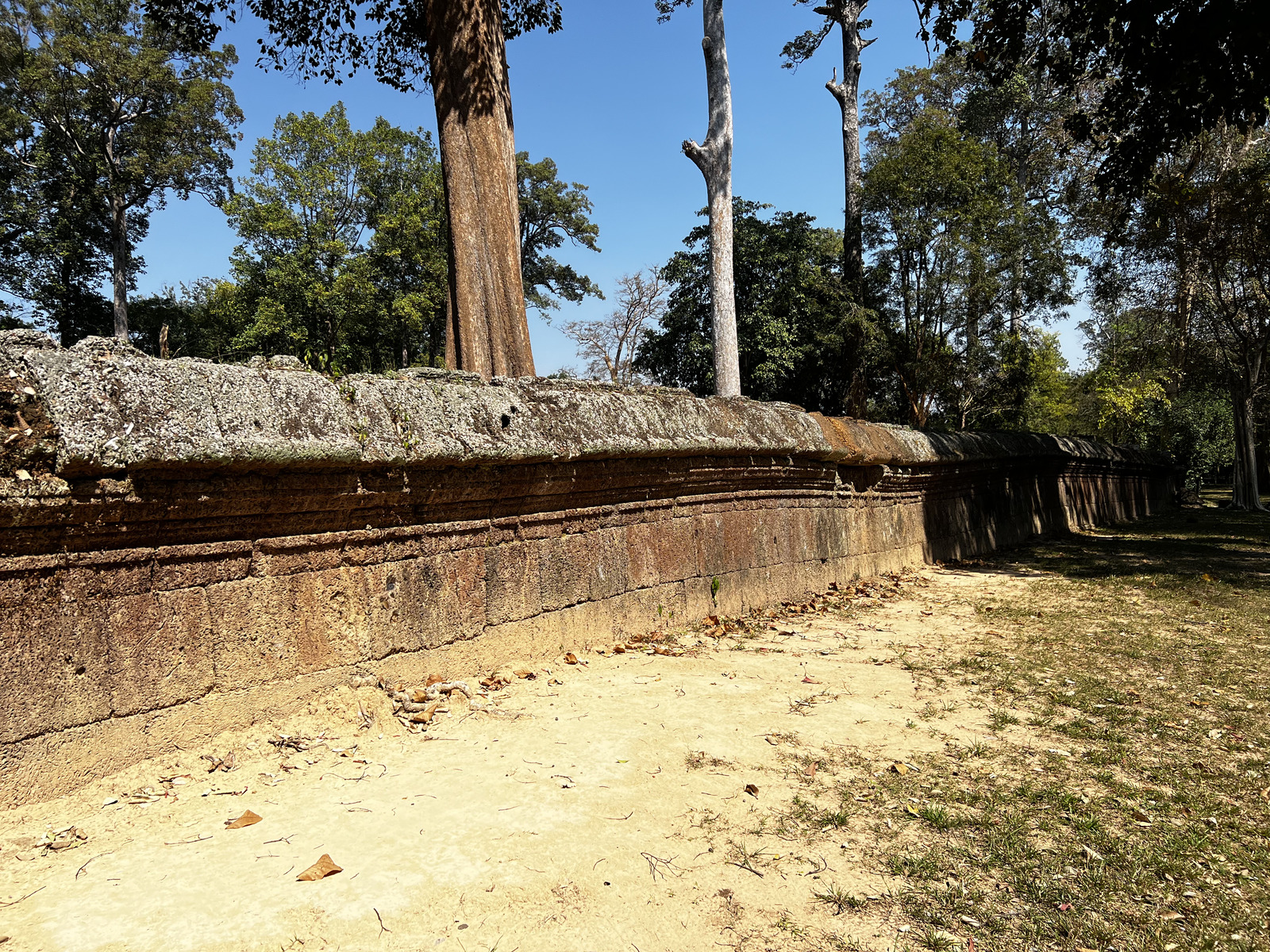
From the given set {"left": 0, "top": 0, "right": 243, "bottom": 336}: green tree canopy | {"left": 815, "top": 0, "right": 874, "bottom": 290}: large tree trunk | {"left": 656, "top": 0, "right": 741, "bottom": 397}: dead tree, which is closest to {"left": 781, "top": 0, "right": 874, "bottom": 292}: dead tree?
{"left": 815, "top": 0, "right": 874, "bottom": 290}: large tree trunk

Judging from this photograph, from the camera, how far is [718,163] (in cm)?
1298

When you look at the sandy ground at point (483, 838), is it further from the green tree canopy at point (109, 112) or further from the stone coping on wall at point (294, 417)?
the green tree canopy at point (109, 112)

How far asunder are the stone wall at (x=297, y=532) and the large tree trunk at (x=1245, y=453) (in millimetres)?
17306

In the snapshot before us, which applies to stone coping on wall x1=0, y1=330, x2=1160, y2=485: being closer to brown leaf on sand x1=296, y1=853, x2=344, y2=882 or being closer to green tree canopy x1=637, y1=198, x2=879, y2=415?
brown leaf on sand x1=296, y1=853, x2=344, y2=882

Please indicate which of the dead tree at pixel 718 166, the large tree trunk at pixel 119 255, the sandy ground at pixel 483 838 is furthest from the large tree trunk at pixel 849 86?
the large tree trunk at pixel 119 255

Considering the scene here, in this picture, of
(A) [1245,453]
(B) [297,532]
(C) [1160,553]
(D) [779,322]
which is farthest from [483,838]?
(A) [1245,453]

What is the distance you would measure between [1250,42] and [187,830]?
812 cm

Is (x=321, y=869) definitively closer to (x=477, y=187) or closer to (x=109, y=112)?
(x=477, y=187)

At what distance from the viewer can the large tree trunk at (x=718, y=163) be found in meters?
13.0

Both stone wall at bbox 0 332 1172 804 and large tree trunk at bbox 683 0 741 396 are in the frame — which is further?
large tree trunk at bbox 683 0 741 396

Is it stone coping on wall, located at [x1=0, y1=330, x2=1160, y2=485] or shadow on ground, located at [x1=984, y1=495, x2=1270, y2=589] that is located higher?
stone coping on wall, located at [x1=0, y1=330, x2=1160, y2=485]

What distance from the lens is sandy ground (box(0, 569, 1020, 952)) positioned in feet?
5.87

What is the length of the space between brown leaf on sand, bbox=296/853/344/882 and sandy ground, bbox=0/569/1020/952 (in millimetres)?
20

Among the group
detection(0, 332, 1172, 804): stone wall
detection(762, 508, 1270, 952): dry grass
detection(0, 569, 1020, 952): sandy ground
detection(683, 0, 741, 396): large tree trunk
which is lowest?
detection(762, 508, 1270, 952): dry grass
